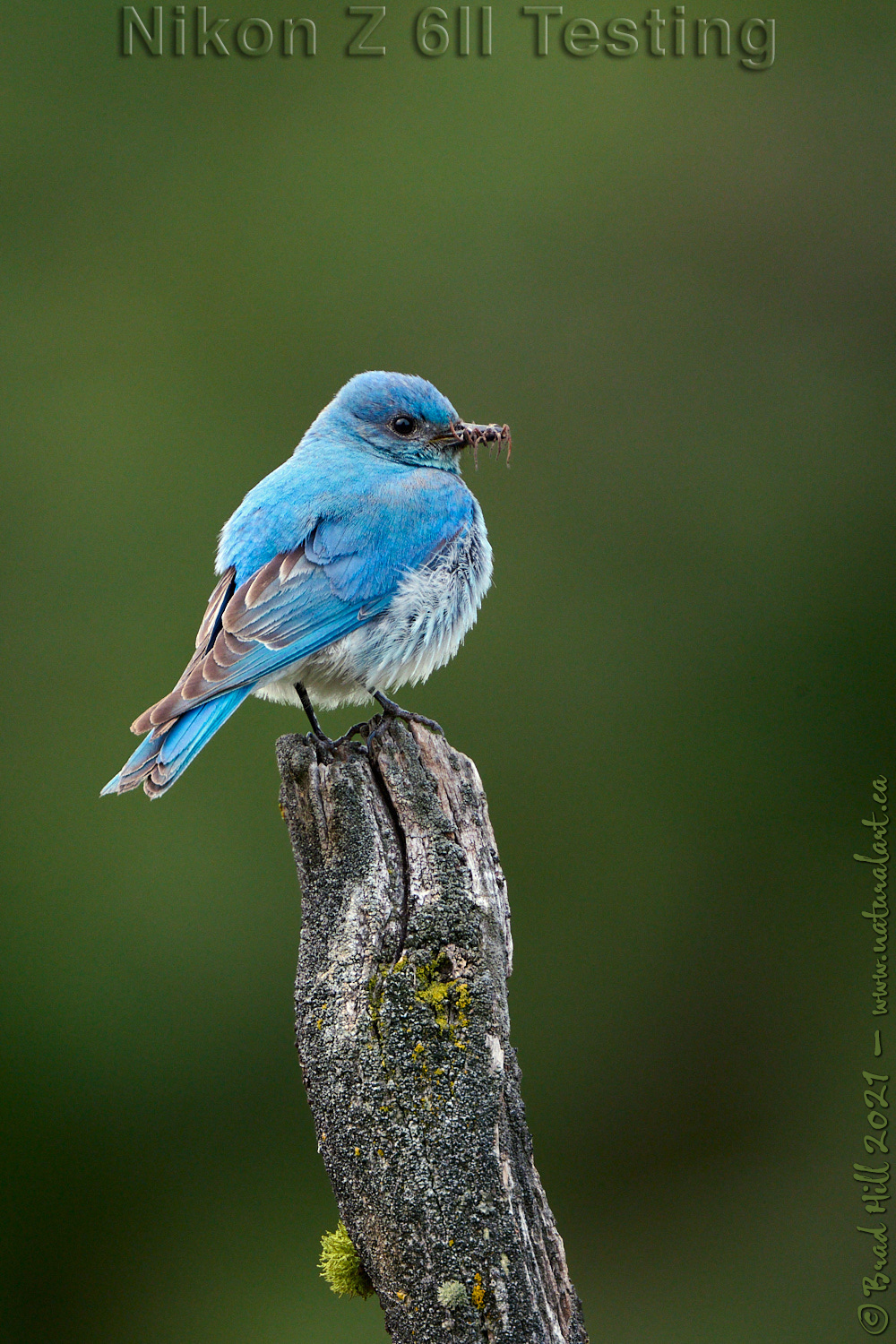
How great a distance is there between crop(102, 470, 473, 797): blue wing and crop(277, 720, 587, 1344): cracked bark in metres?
0.71

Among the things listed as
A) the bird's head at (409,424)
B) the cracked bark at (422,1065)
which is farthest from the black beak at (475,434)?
the cracked bark at (422,1065)

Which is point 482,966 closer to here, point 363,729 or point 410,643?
point 363,729

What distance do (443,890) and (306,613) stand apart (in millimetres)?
1421

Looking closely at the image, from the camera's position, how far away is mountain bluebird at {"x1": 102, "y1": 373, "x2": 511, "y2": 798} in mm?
3955

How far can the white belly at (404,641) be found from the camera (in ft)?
14.2

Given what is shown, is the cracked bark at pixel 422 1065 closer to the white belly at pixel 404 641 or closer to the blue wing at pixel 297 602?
the blue wing at pixel 297 602

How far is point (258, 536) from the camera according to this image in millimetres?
4281

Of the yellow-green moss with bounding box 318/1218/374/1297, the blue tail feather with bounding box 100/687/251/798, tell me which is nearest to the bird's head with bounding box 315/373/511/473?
the blue tail feather with bounding box 100/687/251/798

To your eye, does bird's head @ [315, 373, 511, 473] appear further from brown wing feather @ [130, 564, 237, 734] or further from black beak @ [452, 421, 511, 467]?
brown wing feather @ [130, 564, 237, 734]

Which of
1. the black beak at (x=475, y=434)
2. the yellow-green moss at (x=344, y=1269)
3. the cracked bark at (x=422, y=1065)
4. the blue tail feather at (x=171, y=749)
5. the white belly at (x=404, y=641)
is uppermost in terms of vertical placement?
the black beak at (x=475, y=434)

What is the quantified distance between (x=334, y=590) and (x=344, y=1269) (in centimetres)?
206

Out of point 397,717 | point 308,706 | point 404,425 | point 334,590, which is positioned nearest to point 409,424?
point 404,425

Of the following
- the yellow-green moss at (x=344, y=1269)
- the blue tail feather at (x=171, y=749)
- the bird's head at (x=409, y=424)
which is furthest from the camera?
the bird's head at (x=409, y=424)

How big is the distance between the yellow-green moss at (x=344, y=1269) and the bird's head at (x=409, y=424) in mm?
2833
